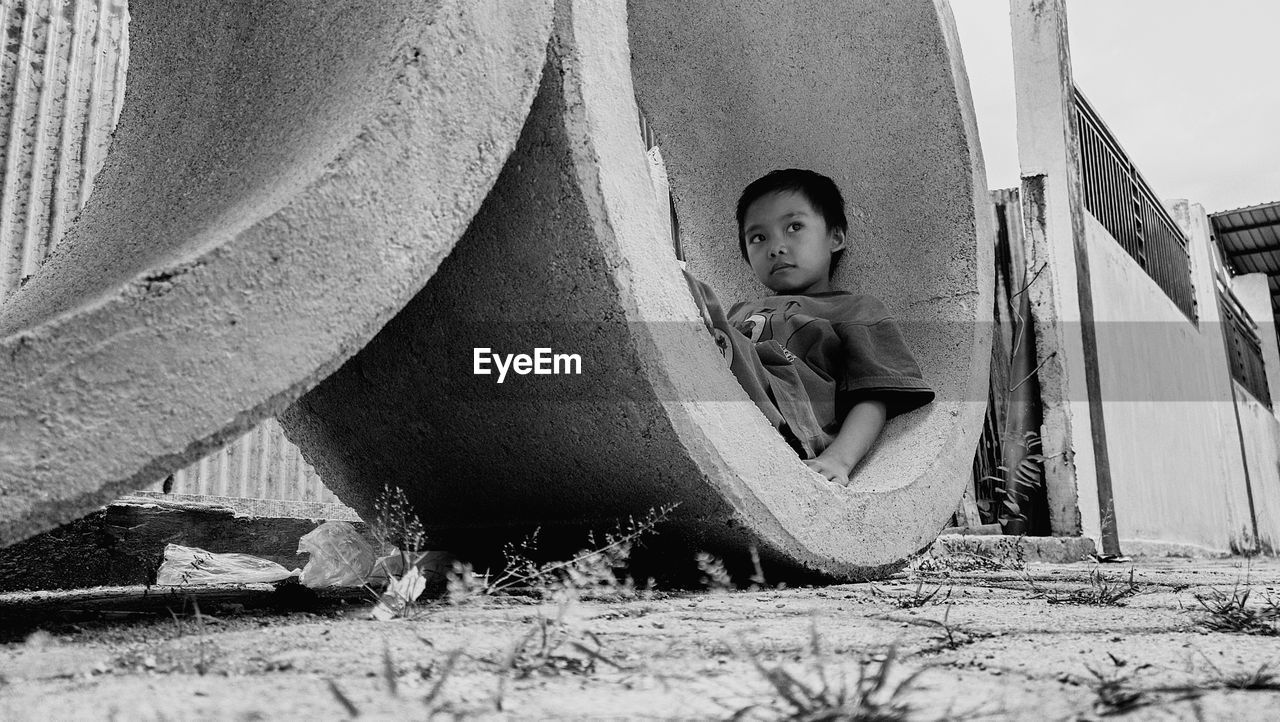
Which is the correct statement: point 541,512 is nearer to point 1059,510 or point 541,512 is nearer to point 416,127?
point 416,127

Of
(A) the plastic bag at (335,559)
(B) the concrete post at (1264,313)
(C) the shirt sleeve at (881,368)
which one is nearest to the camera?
(A) the plastic bag at (335,559)

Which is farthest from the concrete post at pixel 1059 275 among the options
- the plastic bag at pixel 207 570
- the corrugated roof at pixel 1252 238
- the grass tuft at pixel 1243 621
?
the corrugated roof at pixel 1252 238

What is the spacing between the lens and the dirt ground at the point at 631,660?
0.73 metres

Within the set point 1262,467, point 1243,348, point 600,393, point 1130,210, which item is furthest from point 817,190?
point 1243,348

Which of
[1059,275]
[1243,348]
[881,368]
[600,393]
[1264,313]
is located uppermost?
[1264,313]

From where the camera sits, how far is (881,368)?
2.49 m

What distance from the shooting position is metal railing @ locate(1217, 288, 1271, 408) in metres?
11.2

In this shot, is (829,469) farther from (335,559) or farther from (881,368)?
(335,559)

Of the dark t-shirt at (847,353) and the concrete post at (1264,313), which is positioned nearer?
the dark t-shirt at (847,353)

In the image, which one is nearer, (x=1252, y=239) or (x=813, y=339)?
(x=813, y=339)

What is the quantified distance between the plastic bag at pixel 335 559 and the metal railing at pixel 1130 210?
5171mm

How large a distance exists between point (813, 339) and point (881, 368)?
213mm

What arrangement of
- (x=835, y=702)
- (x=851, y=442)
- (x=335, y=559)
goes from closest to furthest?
(x=835, y=702) → (x=335, y=559) → (x=851, y=442)

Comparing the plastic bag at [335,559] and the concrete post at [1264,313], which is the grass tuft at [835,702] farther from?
the concrete post at [1264,313]
